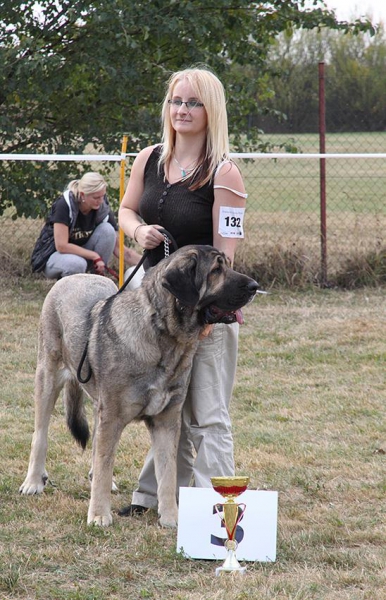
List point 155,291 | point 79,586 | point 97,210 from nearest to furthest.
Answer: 1. point 79,586
2. point 155,291
3. point 97,210

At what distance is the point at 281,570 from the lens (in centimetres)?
353

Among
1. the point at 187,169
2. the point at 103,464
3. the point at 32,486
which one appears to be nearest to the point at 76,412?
the point at 32,486

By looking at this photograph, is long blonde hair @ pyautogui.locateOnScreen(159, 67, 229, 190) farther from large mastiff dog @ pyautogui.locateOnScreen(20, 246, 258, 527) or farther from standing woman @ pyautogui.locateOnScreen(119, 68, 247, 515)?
large mastiff dog @ pyautogui.locateOnScreen(20, 246, 258, 527)

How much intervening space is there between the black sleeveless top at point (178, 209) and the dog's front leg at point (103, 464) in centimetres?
81

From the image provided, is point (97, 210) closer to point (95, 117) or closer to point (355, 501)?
point (95, 117)

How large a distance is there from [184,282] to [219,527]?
1048mm

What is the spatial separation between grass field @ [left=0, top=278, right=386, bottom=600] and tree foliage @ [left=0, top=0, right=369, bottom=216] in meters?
2.33

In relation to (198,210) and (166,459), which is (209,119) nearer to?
(198,210)

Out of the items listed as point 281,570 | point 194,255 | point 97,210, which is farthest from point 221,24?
point 281,570

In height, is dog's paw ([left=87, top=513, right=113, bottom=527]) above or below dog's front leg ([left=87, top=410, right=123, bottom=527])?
below

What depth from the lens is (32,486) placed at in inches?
178

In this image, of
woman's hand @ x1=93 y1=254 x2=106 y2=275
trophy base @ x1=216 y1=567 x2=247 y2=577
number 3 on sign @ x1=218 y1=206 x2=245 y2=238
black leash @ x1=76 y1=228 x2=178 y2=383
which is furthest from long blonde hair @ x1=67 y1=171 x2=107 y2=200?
trophy base @ x1=216 y1=567 x2=247 y2=577

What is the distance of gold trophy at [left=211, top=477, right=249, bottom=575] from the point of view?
3.39 m

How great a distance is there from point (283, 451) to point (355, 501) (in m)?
0.84
